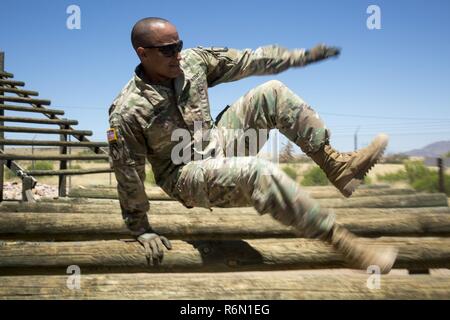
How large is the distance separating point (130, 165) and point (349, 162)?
142 centimetres

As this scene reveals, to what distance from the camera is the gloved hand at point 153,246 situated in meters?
2.61

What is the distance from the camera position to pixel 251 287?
2.15 m

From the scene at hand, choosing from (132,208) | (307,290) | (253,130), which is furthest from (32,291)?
(253,130)

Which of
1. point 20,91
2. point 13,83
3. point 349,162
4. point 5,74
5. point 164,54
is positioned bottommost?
point 349,162

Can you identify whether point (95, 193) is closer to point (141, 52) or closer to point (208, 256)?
point (141, 52)

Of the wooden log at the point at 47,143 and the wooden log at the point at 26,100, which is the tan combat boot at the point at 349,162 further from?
the wooden log at the point at 26,100

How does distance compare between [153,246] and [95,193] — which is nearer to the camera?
[153,246]

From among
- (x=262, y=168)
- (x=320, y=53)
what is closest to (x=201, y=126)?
(x=262, y=168)

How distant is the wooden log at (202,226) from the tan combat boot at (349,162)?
740 millimetres

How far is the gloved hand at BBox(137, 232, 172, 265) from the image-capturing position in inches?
103

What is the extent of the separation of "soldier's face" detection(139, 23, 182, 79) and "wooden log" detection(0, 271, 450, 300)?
1.30 m

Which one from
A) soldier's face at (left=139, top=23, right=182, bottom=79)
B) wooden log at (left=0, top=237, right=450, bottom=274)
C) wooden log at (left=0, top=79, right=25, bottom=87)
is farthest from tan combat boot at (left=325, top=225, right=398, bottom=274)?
wooden log at (left=0, top=79, right=25, bottom=87)

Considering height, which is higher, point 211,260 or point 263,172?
point 263,172

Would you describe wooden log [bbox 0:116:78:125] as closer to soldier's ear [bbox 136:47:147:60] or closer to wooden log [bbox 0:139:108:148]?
wooden log [bbox 0:139:108:148]
